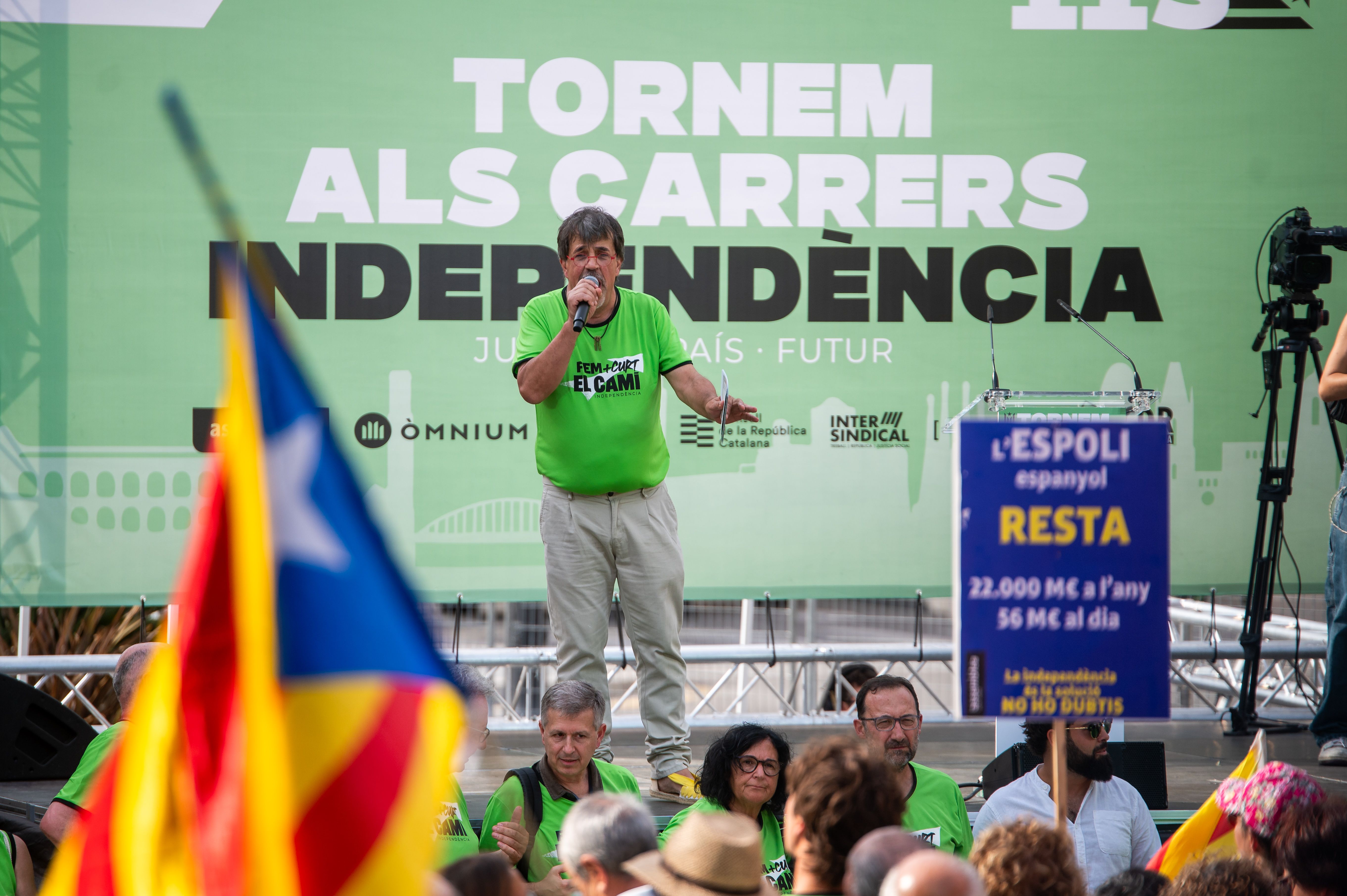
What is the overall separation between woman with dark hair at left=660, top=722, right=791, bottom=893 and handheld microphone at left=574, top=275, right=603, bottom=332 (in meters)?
1.42

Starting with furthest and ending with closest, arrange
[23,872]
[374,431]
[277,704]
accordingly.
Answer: [374,431], [23,872], [277,704]

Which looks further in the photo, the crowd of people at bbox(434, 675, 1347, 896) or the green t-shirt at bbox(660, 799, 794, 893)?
the green t-shirt at bbox(660, 799, 794, 893)

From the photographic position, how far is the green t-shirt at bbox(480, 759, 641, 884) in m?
3.92

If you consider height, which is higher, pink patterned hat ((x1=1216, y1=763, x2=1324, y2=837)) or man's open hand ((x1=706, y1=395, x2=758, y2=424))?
man's open hand ((x1=706, y1=395, x2=758, y2=424))

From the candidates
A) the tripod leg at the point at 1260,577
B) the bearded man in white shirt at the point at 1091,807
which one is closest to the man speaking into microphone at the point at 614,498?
the bearded man in white shirt at the point at 1091,807

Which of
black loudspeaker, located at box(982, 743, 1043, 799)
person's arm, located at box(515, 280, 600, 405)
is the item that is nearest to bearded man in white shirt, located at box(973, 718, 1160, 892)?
black loudspeaker, located at box(982, 743, 1043, 799)

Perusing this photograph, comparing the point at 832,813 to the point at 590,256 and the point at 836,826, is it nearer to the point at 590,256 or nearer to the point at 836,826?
the point at 836,826

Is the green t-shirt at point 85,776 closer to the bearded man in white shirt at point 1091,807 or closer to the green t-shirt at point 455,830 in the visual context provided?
the green t-shirt at point 455,830

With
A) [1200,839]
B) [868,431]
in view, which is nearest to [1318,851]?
[1200,839]

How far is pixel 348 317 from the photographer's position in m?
6.06

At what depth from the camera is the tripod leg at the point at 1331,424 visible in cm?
574

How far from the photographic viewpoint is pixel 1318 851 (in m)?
2.66

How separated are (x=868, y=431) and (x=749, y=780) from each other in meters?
2.63

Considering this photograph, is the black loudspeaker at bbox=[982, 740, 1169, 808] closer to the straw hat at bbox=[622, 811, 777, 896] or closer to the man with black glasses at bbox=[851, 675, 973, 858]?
the man with black glasses at bbox=[851, 675, 973, 858]
